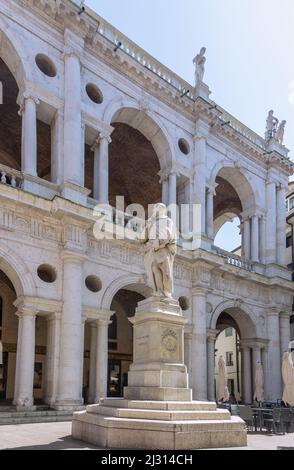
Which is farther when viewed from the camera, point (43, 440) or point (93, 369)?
point (93, 369)

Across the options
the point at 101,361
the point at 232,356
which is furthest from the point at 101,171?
the point at 232,356

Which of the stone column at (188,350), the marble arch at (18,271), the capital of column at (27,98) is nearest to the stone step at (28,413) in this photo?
the marble arch at (18,271)

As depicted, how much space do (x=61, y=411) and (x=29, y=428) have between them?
3436 millimetres

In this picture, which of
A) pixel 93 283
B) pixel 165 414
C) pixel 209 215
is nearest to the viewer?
pixel 165 414

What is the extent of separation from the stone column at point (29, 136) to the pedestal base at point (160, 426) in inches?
429

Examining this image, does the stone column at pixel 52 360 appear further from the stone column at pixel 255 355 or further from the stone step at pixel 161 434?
the stone column at pixel 255 355

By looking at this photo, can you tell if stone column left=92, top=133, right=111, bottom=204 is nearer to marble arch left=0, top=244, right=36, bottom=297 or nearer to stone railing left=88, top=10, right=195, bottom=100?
stone railing left=88, top=10, right=195, bottom=100

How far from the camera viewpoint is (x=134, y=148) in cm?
3050

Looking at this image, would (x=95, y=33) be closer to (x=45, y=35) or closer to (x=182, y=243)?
(x=45, y=35)

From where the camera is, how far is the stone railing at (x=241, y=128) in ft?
99.5

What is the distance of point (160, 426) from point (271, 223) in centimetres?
2401

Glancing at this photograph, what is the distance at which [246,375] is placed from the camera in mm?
29984

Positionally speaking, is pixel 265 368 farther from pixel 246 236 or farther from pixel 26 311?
pixel 26 311

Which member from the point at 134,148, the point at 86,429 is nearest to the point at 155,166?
the point at 134,148
